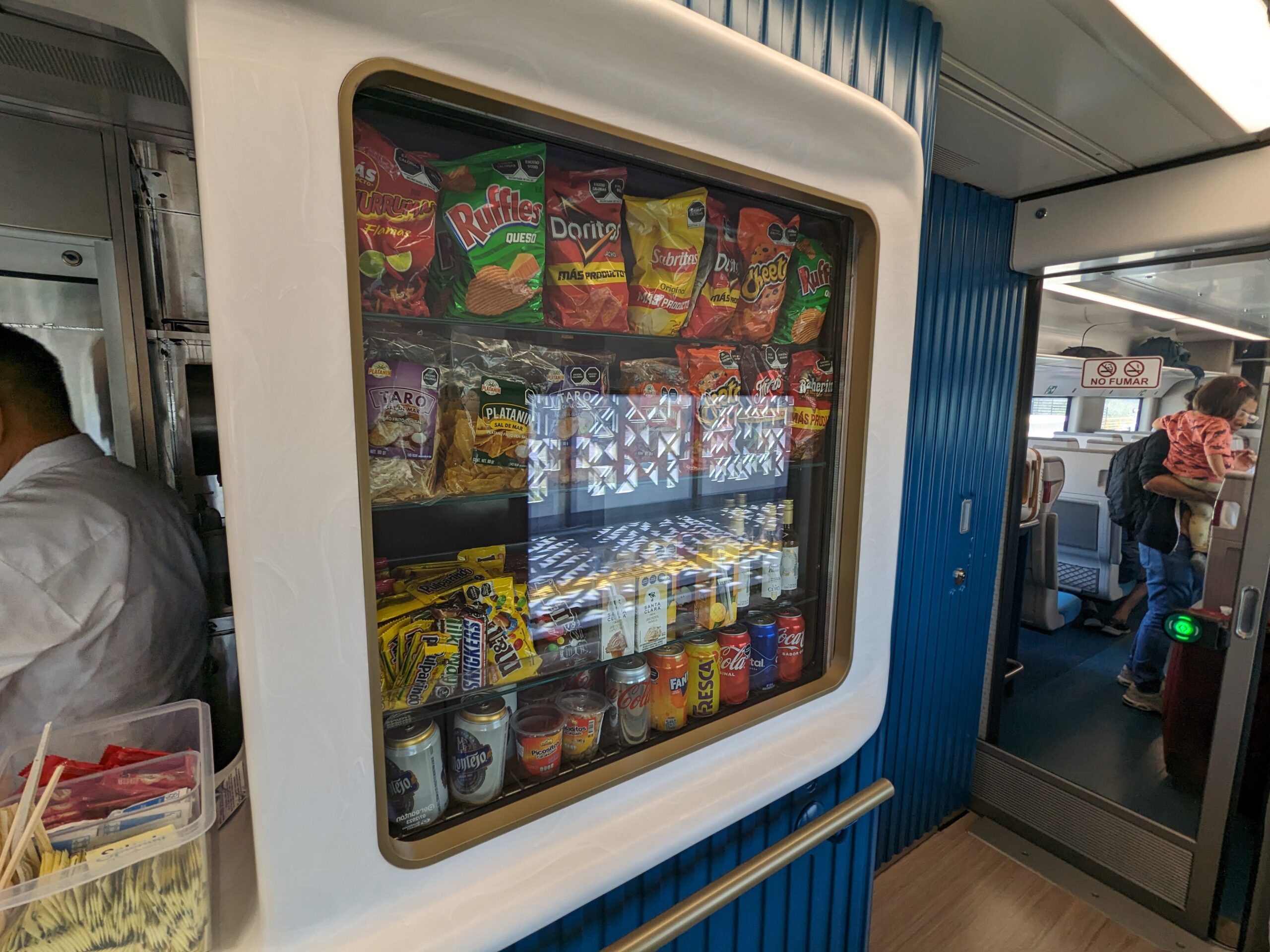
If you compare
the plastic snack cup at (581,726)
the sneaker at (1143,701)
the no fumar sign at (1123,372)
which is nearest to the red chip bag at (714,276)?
the plastic snack cup at (581,726)

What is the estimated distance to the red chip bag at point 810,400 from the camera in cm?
126

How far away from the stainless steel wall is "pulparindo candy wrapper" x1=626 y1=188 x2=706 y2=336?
275 millimetres

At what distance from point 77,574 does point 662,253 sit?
116 cm

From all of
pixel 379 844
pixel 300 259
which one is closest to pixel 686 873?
pixel 379 844

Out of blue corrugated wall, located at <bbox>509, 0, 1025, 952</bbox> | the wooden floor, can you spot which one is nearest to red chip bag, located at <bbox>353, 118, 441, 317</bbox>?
blue corrugated wall, located at <bbox>509, 0, 1025, 952</bbox>

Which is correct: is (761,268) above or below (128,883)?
above

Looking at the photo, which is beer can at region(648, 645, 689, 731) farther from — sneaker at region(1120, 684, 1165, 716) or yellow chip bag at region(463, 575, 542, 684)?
sneaker at region(1120, 684, 1165, 716)

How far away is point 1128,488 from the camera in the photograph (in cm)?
245

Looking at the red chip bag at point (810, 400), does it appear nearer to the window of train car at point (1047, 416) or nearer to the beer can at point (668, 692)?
the beer can at point (668, 692)

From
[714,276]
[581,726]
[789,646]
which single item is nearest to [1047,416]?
[789,646]

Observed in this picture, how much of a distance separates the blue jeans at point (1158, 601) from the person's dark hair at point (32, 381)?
3.31 m

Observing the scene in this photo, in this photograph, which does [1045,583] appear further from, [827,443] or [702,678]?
[702,678]

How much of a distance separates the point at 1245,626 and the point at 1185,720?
0.64 metres

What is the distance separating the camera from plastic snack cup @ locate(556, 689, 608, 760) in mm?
1056
